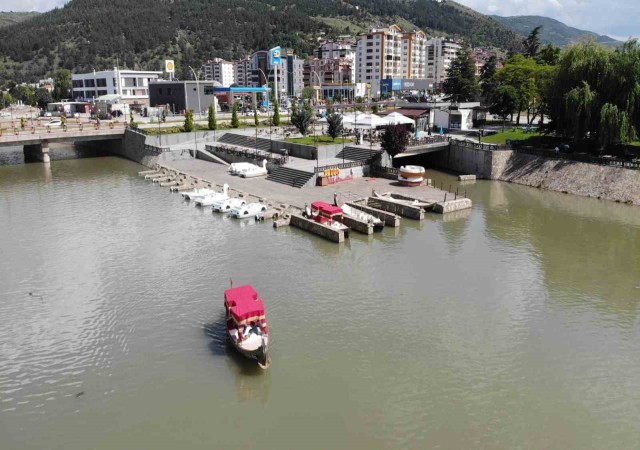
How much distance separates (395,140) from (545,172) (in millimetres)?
13075

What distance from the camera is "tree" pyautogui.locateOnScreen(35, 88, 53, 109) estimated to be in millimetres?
116544

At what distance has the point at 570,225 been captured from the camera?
108 ft

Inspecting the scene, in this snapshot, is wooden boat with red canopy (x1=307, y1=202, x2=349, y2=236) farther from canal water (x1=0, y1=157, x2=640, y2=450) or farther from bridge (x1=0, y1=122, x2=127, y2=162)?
bridge (x1=0, y1=122, x2=127, y2=162)

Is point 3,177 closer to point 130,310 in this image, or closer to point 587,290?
point 130,310

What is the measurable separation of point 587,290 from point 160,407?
742 inches

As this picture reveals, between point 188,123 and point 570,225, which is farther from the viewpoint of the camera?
point 188,123

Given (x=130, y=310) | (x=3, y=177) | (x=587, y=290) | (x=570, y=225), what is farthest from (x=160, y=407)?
(x=3, y=177)

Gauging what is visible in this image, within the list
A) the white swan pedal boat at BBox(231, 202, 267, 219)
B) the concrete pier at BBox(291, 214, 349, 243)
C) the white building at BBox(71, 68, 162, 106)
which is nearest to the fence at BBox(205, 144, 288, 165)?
the white swan pedal boat at BBox(231, 202, 267, 219)

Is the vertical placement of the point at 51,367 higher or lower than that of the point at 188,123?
lower

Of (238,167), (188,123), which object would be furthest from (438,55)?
(238,167)

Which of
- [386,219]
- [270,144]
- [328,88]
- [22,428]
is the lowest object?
[22,428]

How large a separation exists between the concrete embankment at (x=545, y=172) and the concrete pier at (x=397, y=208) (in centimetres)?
1547

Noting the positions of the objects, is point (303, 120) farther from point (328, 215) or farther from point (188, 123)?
point (328, 215)

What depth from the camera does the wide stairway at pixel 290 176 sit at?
40.6 m
